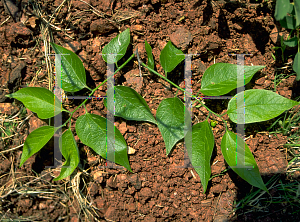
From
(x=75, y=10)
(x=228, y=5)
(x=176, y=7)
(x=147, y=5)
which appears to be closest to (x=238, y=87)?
(x=228, y=5)

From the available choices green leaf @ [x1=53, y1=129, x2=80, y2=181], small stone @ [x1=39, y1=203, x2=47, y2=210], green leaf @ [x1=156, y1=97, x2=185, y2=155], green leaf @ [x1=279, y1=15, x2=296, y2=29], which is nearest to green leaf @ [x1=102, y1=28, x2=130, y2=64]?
green leaf @ [x1=156, y1=97, x2=185, y2=155]

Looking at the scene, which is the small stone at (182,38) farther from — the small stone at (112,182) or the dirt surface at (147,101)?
the small stone at (112,182)

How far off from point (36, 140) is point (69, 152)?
0.65 feet

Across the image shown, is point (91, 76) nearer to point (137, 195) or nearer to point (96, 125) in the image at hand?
point (96, 125)

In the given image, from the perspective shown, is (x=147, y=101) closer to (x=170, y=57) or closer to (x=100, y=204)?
(x=170, y=57)

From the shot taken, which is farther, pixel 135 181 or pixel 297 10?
pixel 135 181

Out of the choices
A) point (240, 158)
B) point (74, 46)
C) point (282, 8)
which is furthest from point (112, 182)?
point (282, 8)

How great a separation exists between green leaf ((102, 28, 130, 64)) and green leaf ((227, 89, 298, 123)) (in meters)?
0.68

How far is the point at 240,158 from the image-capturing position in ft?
4.27

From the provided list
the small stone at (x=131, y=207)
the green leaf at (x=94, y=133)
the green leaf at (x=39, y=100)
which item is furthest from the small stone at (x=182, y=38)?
the small stone at (x=131, y=207)

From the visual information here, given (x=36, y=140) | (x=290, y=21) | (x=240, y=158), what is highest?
(x=290, y=21)

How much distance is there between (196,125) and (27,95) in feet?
3.18

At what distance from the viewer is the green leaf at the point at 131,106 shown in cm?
133

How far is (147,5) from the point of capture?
1.42 metres
